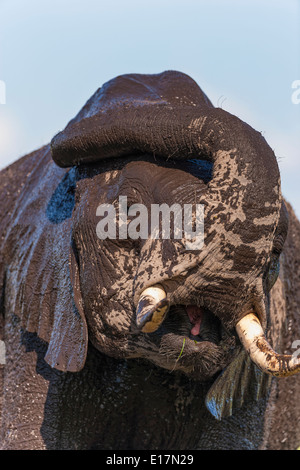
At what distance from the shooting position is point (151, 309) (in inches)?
167

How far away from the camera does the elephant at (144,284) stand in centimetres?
430

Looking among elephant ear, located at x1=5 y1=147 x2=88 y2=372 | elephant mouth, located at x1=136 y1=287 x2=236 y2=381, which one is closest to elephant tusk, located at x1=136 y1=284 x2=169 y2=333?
elephant mouth, located at x1=136 y1=287 x2=236 y2=381

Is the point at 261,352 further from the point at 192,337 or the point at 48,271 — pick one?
the point at 48,271

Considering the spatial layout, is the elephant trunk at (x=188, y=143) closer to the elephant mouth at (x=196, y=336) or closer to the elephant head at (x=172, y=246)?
the elephant head at (x=172, y=246)

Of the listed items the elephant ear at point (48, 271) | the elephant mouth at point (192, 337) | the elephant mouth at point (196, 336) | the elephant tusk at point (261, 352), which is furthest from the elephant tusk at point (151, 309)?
the elephant ear at point (48, 271)

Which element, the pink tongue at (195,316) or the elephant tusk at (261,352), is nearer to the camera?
the elephant tusk at (261,352)

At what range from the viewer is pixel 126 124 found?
4660mm

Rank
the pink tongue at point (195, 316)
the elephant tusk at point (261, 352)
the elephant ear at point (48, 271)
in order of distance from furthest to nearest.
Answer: the elephant ear at point (48, 271)
the pink tongue at point (195, 316)
the elephant tusk at point (261, 352)

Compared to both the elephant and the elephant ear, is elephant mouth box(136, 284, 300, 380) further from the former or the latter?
the elephant ear

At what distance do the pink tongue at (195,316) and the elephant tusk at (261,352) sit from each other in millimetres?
156

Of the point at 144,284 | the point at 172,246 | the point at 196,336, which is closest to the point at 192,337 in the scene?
the point at 196,336

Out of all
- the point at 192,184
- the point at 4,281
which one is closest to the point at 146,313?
the point at 192,184

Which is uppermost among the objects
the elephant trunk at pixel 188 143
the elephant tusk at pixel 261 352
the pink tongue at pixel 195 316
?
the elephant trunk at pixel 188 143
